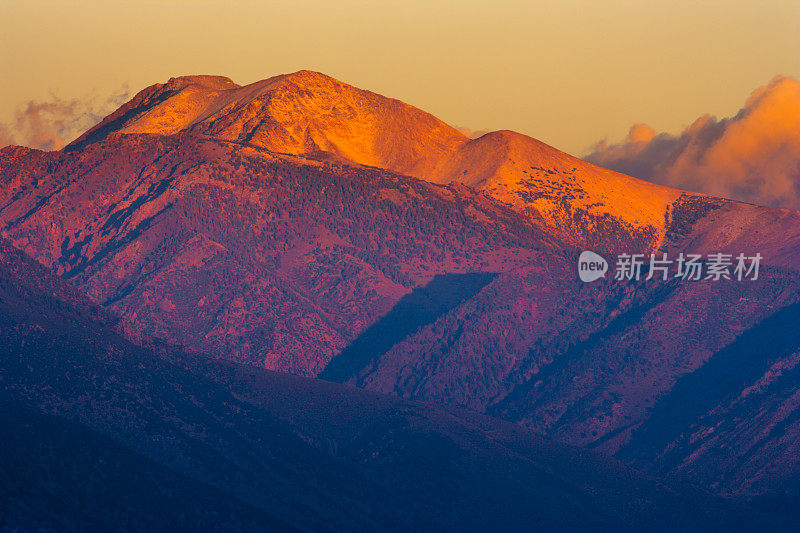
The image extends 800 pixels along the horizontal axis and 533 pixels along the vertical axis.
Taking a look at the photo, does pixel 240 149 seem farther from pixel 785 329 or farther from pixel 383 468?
pixel 383 468

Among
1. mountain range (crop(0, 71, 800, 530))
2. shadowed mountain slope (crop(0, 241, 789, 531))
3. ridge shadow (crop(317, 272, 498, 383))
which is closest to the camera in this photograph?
shadowed mountain slope (crop(0, 241, 789, 531))

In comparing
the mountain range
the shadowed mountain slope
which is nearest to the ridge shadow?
the mountain range

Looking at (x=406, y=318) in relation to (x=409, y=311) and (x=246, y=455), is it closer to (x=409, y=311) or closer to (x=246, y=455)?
(x=409, y=311)

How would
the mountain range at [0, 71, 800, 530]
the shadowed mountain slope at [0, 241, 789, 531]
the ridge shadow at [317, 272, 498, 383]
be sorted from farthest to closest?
1. the ridge shadow at [317, 272, 498, 383]
2. the mountain range at [0, 71, 800, 530]
3. the shadowed mountain slope at [0, 241, 789, 531]

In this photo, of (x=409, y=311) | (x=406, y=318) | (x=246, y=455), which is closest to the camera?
(x=246, y=455)

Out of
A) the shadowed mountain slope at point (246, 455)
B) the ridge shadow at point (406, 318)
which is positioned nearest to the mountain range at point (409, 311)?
the ridge shadow at point (406, 318)

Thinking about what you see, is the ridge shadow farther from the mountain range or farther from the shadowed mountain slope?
the shadowed mountain slope

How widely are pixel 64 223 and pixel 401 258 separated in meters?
33.2

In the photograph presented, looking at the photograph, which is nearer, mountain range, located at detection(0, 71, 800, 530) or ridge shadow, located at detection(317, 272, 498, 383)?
Result: mountain range, located at detection(0, 71, 800, 530)

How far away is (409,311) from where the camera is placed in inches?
6885

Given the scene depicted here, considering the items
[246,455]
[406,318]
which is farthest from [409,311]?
[246,455]

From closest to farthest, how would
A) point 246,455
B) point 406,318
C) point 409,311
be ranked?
point 246,455
point 406,318
point 409,311

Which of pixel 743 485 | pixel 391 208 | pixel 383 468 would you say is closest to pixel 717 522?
pixel 743 485

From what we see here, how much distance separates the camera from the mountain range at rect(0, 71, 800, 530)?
446ft
